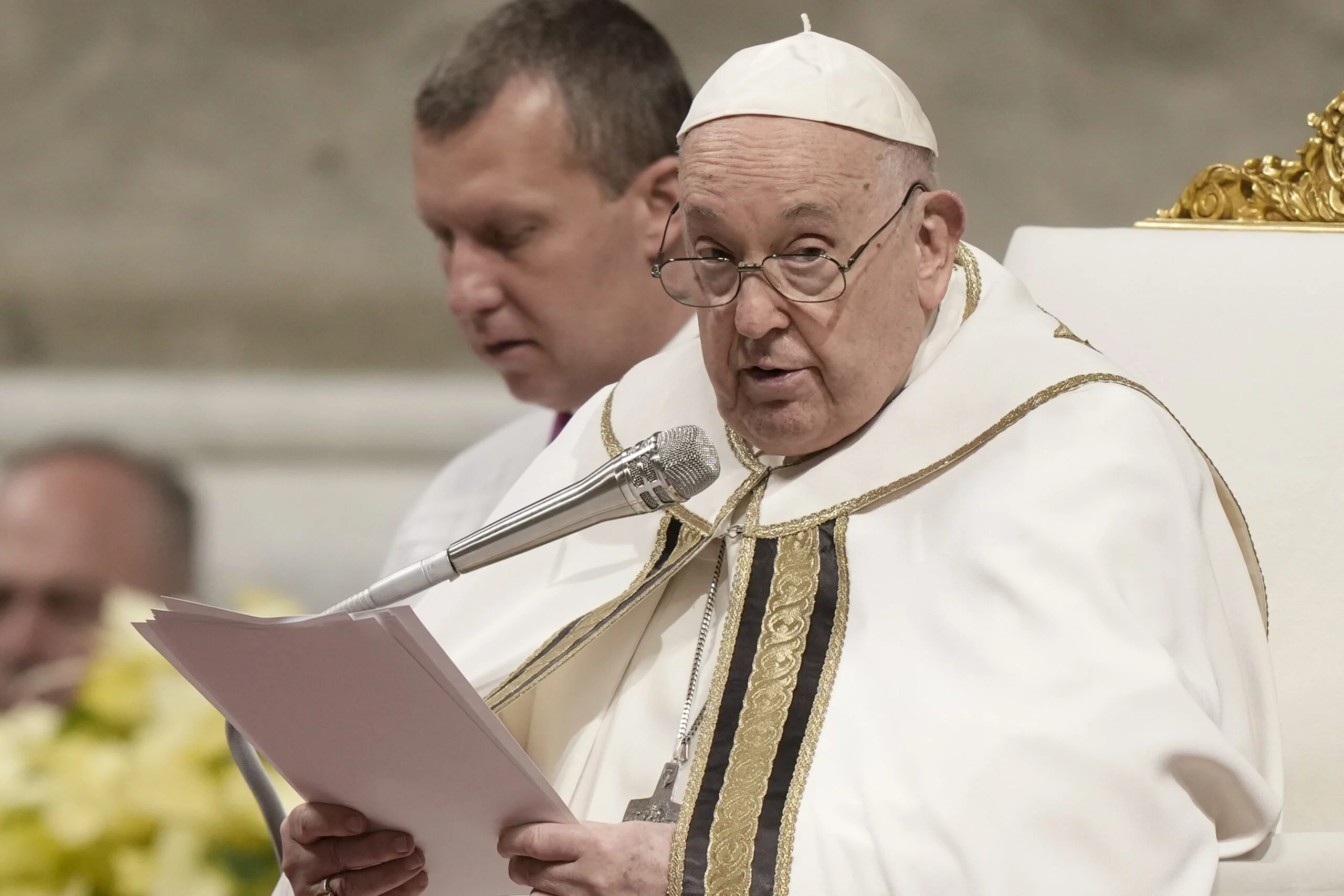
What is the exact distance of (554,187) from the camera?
3.49m

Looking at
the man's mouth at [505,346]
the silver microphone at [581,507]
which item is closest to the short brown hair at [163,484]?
the man's mouth at [505,346]

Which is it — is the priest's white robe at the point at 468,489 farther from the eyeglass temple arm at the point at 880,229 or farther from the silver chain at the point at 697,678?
the eyeglass temple arm at the point at 880,229

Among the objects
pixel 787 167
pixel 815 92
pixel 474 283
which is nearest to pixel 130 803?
pixel 787 167

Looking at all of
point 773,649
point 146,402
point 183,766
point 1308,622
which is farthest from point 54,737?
point 146,402

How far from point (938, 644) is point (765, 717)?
0.23 metres

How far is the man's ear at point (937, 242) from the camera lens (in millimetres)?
2293

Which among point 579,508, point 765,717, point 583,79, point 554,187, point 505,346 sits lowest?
point 765,717

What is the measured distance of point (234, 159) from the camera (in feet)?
14.7

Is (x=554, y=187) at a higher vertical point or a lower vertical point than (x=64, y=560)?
higher

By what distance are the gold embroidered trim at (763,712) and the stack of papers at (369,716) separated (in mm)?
197

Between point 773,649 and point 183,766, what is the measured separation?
0.81 metres

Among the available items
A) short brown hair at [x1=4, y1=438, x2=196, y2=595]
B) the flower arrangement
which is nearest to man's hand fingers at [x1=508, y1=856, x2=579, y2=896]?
the flower arrangement

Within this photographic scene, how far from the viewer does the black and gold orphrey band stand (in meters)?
1.98

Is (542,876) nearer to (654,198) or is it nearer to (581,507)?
(581,507)
